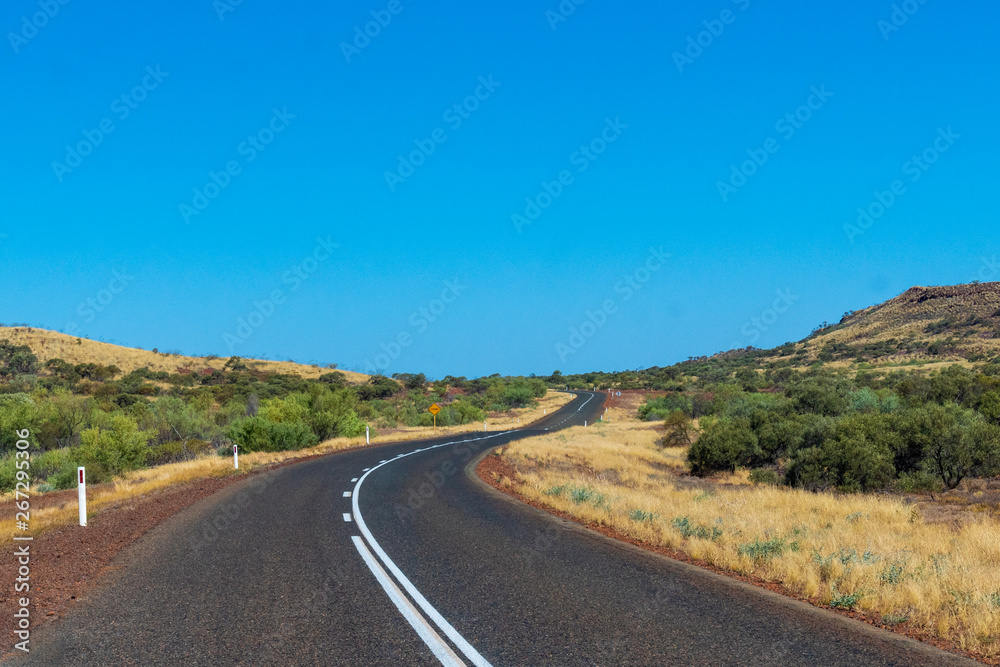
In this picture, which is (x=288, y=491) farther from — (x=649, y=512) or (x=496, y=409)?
(x=496, y=409)

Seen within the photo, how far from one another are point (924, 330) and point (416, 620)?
377 feet

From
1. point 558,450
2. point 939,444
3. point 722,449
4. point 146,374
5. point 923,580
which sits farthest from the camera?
point 146,374

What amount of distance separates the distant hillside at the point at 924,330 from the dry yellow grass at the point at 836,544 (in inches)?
2651

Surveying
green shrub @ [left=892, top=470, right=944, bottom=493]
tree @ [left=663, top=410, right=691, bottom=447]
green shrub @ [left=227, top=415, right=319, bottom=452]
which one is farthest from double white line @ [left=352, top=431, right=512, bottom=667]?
tree @ [left=663, top=410, right=691, bottom=447]

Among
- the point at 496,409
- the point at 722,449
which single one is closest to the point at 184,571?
the point at 722,449

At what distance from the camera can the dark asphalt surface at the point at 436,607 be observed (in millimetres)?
5267

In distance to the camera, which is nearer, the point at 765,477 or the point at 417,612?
the point at 417,612

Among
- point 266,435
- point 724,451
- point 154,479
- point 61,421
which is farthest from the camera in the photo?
point 266,435

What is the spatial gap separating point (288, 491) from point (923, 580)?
13281mm

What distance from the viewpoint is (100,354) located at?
8788 centimetres

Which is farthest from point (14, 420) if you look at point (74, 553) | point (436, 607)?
point (436, 607)

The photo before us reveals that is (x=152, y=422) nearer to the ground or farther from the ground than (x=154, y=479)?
farther from the ground

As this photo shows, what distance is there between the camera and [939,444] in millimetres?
19922

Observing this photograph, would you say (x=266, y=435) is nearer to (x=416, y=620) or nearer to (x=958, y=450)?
(x=958, y=450)
